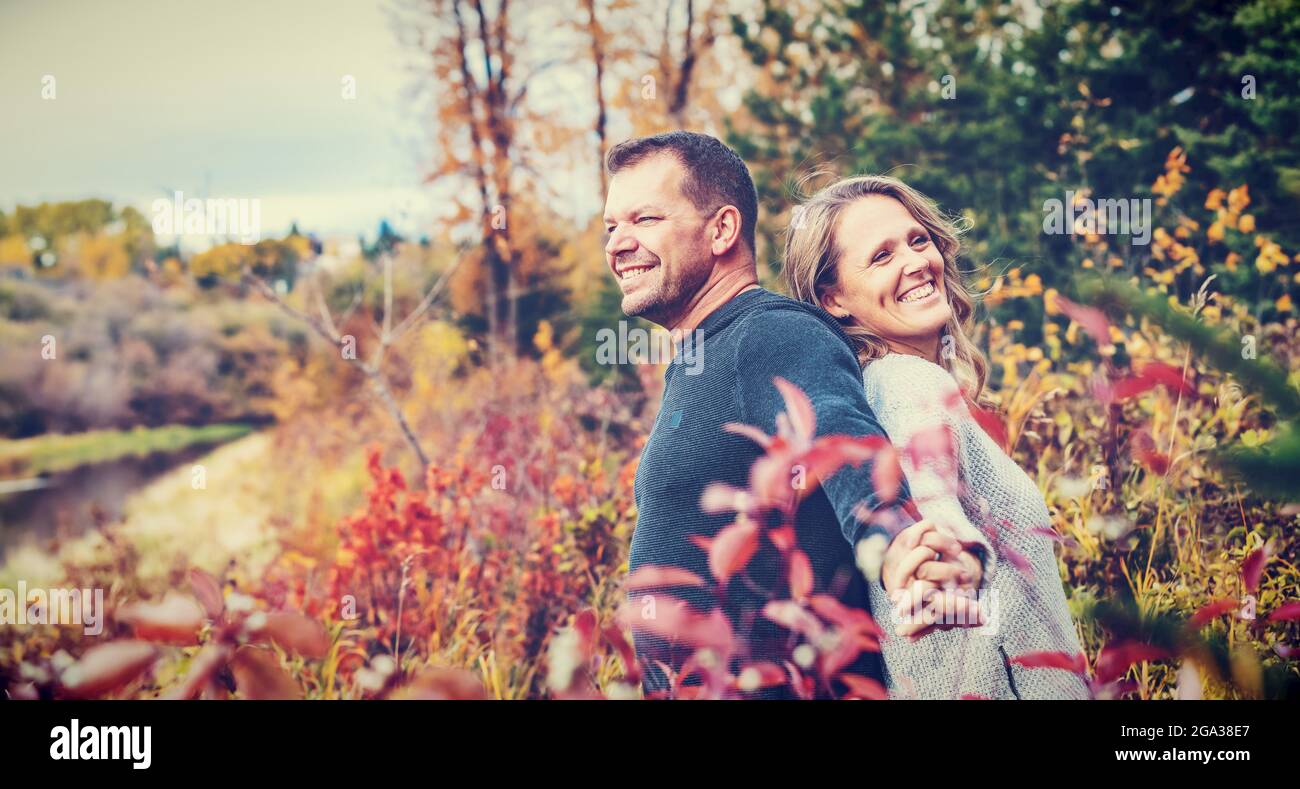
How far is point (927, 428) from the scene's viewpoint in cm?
149

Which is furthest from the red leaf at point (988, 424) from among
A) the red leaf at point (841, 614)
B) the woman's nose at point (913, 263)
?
the red leaf at point (841, 614)

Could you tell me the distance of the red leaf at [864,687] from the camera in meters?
1.47

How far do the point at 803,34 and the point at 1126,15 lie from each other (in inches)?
55.5

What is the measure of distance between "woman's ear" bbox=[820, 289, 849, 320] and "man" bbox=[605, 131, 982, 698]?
0.15 meters

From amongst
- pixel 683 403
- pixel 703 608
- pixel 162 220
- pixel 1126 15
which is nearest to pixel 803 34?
pixel 1126 15

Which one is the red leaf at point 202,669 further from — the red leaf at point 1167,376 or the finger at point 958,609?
the red leaf at point 1167,376

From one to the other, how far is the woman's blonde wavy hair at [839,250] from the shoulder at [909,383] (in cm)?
8

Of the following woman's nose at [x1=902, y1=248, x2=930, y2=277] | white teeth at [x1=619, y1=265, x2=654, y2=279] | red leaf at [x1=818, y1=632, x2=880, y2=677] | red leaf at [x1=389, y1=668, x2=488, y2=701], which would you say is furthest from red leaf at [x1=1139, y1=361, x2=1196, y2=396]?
red leaf at [x1=389, y1=668, x2=488, y2=701]

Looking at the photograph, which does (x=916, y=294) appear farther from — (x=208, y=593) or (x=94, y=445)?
(x=94, y=445)

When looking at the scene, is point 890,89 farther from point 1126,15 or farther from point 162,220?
point 162,220

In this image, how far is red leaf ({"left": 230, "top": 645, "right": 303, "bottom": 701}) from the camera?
3.72ft

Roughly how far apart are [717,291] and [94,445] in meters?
3.01

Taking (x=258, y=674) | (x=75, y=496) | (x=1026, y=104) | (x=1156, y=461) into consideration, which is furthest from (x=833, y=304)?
(x=75, y=496)
